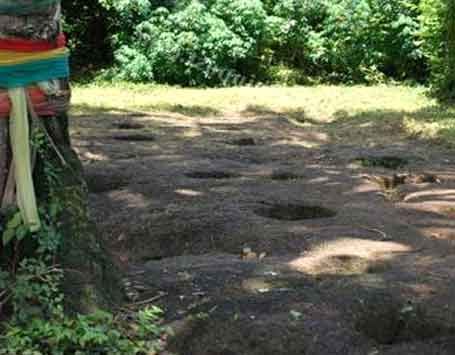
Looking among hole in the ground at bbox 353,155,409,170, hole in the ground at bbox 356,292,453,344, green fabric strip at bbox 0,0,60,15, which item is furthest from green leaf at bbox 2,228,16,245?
hole in the ground at bbox 353,155,409,170

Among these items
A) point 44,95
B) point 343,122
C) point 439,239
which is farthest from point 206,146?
point 44,95

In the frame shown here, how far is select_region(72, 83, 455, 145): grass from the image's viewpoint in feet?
35.4

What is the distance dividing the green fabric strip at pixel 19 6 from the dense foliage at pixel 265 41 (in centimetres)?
1269

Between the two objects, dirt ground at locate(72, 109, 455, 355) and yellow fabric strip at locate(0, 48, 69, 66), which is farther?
dirt ground at locate(72, 109, 455, 355)

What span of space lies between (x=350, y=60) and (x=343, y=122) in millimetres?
5281

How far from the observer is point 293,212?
5.77 m

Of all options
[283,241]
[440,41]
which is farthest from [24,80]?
[440,41]

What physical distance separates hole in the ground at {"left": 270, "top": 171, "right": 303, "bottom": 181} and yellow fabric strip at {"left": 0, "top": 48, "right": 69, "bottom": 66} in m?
3.94

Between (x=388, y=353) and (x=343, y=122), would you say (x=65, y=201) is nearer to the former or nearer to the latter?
(x=388, y=353)

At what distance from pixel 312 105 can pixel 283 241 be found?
28.5 feet

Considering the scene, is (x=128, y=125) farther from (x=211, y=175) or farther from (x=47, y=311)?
(x=47, y=311)

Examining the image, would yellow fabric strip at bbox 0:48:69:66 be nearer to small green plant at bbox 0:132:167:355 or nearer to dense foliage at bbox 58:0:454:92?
small green plant at bbox 0:132:167:355

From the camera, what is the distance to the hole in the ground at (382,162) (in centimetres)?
804

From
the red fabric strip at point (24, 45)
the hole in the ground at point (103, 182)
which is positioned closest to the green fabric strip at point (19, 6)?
the red fabric strip at point (24, 45)
